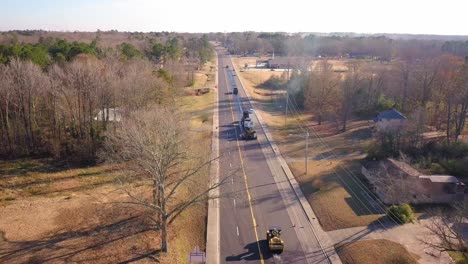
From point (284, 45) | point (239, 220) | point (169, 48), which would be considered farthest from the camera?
point (284, 45)

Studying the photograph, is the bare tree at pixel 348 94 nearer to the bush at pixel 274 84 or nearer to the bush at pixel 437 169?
the bush at pixel 437 169

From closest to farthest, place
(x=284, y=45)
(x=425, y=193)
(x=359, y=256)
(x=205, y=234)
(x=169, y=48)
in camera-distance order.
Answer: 1. (x=359, y=256)
2. (x=205, y=234)
3. (x=425, y=193)
4. (x=169, y=48)
5. (x=284, y=45)

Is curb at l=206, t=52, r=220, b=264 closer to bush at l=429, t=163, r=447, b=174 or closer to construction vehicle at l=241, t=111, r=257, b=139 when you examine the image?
construction vehicle at l=241, t=111, r=257, b=139

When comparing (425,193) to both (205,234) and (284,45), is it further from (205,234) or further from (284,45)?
(284,45)

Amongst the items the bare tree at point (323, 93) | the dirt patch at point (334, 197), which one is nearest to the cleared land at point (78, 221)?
the dirt patch at point (334, 197)

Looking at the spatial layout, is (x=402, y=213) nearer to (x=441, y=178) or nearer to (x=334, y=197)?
(x=334, y=197)

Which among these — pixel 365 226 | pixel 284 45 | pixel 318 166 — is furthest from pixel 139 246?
pixel 284 45
